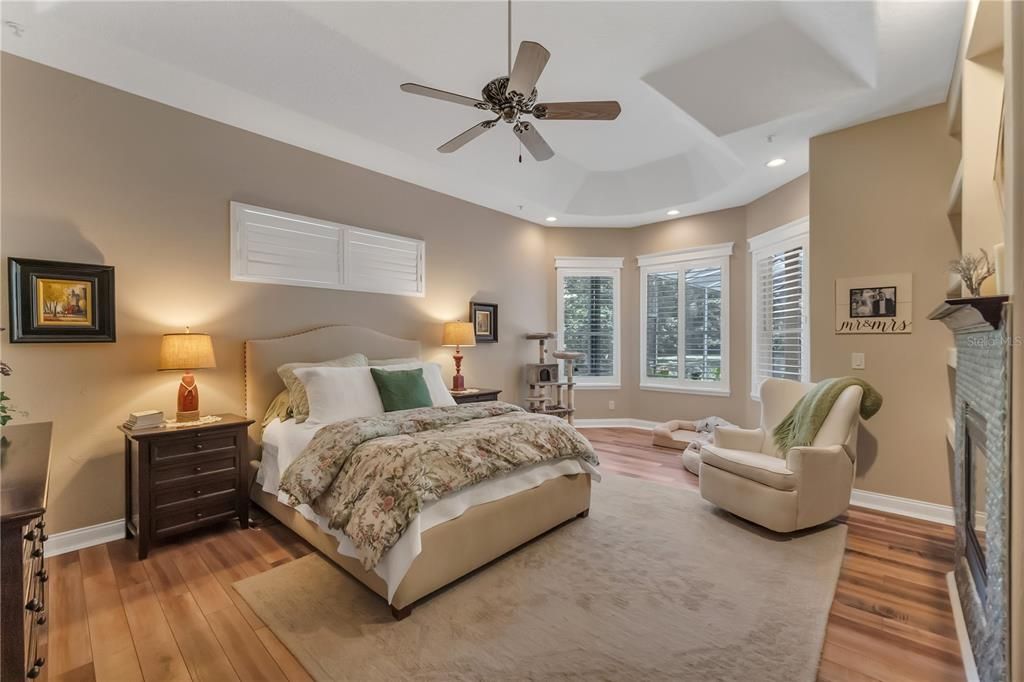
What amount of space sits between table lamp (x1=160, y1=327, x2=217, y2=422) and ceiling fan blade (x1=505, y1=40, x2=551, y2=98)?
8.32 feet

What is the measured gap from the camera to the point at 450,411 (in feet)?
9.95

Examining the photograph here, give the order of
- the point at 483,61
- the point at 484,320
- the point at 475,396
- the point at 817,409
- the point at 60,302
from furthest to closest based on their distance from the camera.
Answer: the point at 484,320 < the point at 475,396 < the point at 483,61 < the point at 817,409 < the point at 60,302

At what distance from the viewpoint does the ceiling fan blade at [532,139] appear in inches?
104

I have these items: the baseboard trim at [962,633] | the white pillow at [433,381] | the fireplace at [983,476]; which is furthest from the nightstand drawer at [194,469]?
the baseboard trim at [962,633]

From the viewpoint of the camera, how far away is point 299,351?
12.0 ft

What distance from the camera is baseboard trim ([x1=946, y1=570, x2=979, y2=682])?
1644mm

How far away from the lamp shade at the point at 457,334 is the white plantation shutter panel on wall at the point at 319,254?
1.65 feet

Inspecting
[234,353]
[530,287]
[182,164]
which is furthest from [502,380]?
[182,164]

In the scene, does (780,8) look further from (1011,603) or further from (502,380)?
(502,380)

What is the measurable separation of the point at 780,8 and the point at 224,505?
15.4ft

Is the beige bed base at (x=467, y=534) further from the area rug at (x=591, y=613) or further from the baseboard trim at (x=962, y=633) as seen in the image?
the baseboard trim at (x=962, y=633)

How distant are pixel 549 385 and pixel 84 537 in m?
4.48

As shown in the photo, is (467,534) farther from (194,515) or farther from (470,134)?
(470,134)

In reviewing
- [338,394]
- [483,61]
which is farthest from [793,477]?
[483,61]
